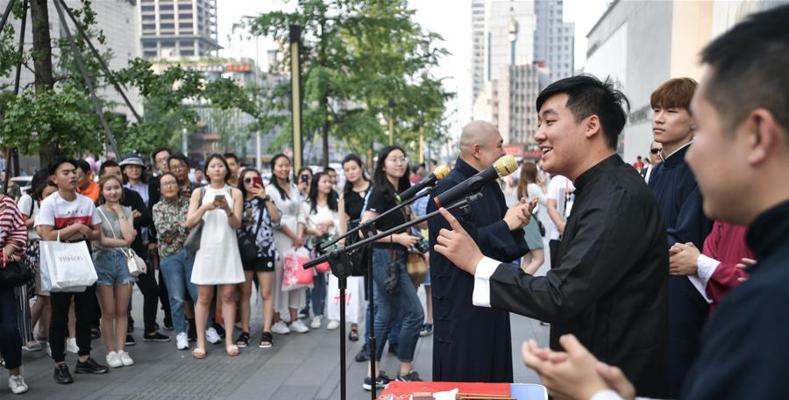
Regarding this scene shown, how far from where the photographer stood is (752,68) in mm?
1180

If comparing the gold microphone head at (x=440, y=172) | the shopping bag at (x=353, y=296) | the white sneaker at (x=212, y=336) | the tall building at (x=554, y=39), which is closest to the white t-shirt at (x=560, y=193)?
the shopping bag at (x=353, y=296)

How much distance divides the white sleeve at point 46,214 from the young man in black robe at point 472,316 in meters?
3.83

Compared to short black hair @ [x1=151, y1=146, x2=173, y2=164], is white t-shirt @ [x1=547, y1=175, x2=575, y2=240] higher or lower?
lower

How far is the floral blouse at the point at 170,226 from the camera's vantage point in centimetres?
729

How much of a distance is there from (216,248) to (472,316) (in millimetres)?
3818

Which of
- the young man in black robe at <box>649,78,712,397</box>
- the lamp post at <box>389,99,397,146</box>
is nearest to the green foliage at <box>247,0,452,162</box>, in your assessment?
the lamp post at <box>389,99,397,146</box>

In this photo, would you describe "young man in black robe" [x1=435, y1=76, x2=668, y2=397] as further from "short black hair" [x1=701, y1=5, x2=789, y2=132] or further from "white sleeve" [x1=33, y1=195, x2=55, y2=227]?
"white sleeve" [x1=33, y1=195, x2=55, y2=227]

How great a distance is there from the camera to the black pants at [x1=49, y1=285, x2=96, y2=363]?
6066 millimetres

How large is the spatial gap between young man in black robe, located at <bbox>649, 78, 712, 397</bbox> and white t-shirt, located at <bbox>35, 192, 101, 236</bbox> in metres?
5.07

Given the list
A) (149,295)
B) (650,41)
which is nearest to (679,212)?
(149,295)

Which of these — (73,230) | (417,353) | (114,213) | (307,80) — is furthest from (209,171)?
(307,80)

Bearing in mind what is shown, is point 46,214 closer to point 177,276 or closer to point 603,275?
point 177,276

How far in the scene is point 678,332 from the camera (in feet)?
11.0

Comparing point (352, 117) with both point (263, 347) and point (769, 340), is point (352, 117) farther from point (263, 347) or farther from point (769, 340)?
point (769, 340)
